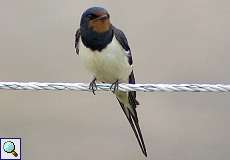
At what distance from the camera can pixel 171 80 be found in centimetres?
308

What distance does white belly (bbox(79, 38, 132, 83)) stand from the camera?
1873 mm

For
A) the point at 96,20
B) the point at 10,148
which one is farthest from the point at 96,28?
the point at 10,148

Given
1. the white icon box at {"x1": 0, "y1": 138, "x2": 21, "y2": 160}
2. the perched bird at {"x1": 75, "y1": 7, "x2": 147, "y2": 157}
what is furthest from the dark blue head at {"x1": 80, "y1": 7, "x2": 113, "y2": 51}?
the white icon box at {"x1": 0, "y1": 138, "x2": 21, "y2": 160}

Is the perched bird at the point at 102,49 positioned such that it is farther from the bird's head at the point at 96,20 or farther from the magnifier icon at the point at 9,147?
the magnifier icon at the point at 9,147

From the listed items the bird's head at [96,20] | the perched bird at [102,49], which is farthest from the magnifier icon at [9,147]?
the bird's head at [96,20]

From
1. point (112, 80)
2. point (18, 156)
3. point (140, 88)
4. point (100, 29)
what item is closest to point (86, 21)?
point (100, 29)

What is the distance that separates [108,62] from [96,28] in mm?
123

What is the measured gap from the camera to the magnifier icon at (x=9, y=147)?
243 centimetres

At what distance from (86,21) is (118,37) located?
136 mm

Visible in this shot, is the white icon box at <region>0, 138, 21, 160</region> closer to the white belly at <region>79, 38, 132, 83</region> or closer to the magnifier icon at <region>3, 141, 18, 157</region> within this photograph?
the magnifier icon at <region>3, 141, 18, 157</region>

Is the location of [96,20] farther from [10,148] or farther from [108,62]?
[10,148]

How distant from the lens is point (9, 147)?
252cm

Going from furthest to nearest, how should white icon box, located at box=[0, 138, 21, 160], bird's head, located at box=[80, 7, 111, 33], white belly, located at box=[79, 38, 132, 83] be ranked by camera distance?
white icon box, located at box=[0, 138, 21, 160]
white belly, located at box=[79, 38, 132, 83]
bird's head, located at box=[80, 7, 111, 33]

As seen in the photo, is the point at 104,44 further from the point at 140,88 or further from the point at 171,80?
the point at 171,80
